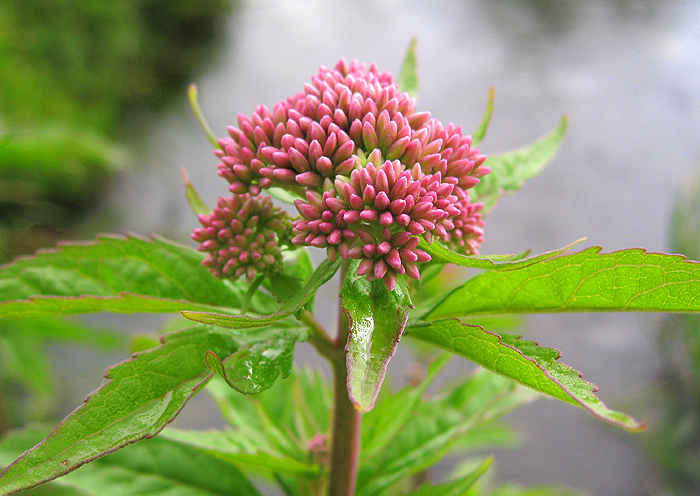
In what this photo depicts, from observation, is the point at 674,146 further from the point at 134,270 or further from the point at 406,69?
the point at 134,270

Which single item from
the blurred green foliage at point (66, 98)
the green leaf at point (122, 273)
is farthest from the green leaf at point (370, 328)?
the blurred green foliage at point (66, 98)

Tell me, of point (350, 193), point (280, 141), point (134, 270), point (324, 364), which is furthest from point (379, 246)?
point (324, 364)

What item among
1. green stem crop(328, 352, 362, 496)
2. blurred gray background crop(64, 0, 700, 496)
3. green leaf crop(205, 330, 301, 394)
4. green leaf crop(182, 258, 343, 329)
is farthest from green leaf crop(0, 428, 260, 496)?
blurred gray background crop(64, 0, 700, 496)

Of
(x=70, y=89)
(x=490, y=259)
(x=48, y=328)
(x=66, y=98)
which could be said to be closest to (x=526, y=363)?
(x=490, y=259)

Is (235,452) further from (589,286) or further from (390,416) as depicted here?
(589,286)

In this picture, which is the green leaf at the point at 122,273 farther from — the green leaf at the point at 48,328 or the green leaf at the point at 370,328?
the green leaf at the point at 48,328

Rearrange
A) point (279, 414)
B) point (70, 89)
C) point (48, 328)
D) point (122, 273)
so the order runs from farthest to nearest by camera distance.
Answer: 1. point (70, 89)
2. point (48, 328)
3. point (279, 414)
4. point (122, 273)

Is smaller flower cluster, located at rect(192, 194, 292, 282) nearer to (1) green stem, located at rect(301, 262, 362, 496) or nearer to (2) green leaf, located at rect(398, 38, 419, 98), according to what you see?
(1) green stem, located at rect(301, 262, 362, 496)
